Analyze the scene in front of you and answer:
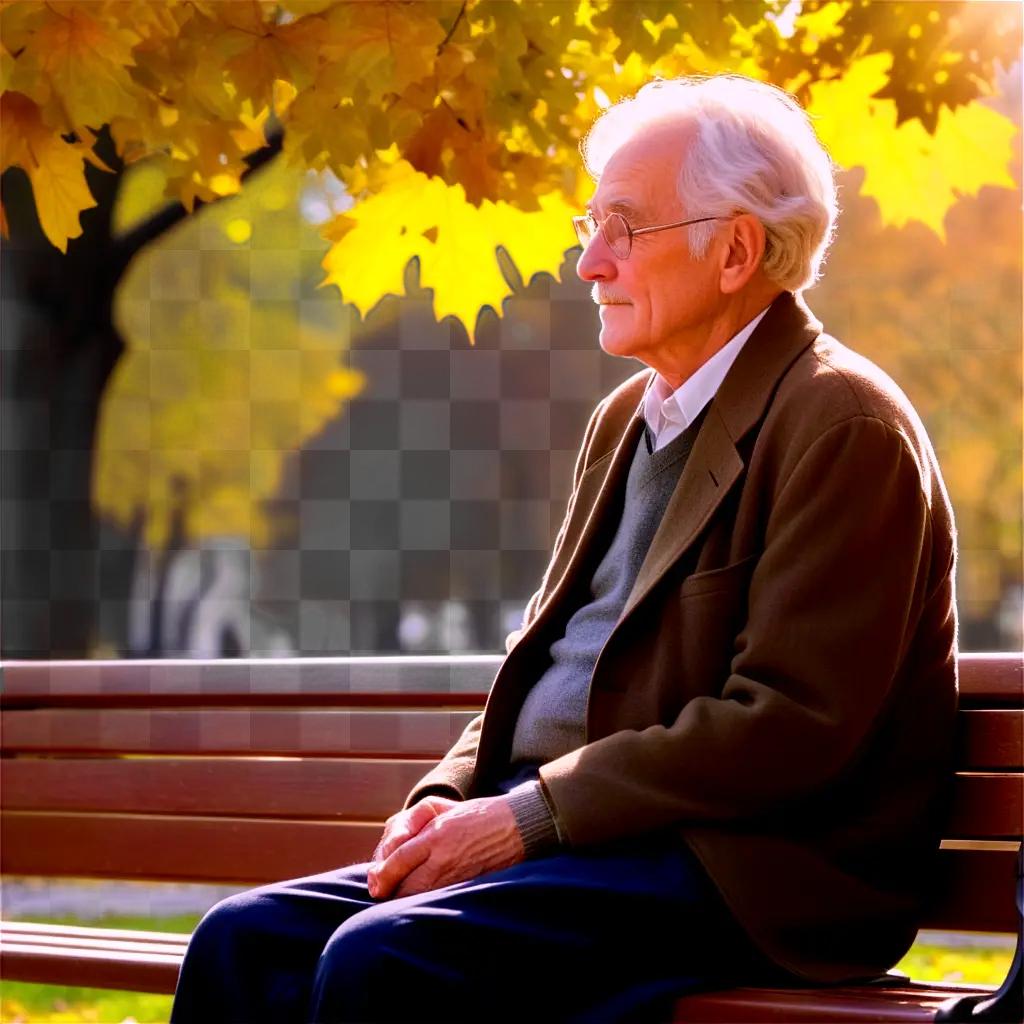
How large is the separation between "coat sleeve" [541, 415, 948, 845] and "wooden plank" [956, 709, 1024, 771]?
40 cm

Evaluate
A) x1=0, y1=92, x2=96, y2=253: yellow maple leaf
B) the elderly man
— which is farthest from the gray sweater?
x1=0, y1=92, x2=96, y2=253: yellow maple leaf

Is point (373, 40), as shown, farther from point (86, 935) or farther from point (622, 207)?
point (86, 935)

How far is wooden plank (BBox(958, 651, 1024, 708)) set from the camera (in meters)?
2.99

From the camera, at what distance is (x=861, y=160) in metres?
5.64

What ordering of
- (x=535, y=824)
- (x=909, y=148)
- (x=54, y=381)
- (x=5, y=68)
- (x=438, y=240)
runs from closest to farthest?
(x=535, y=824) < (x=5, y=68) < (x=438, y=240) < (x=909, y=148) < (x=54, y=381)

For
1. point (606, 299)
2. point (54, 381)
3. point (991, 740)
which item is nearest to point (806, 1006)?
point (991, 740)

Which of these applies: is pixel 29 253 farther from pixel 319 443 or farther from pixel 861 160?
pixel 319 443

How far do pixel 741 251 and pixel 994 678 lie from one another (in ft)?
2.95

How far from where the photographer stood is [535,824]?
2.67m

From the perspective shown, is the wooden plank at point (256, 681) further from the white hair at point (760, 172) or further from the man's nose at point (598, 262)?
the white hair at point (760, 172)

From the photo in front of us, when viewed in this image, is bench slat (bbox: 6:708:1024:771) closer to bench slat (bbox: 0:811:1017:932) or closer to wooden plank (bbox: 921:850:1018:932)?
bench slat (bbox: 0:811:1017:932)

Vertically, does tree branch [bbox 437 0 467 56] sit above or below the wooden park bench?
above

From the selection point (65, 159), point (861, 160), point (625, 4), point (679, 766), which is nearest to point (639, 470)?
point (679, 766)

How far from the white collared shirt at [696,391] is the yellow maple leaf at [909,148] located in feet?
8.59
